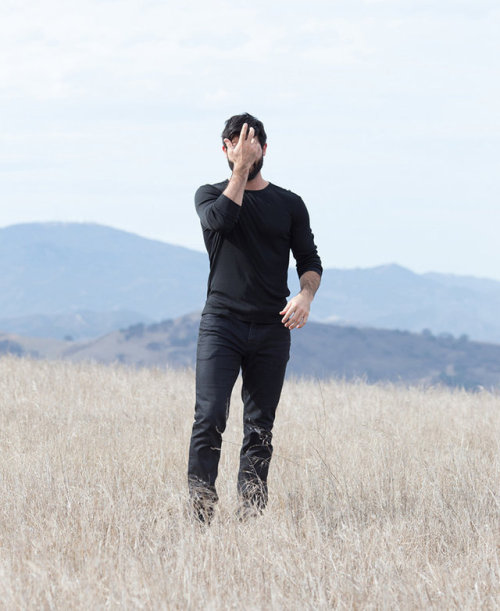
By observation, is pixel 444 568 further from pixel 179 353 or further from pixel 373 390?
pixel 179 353

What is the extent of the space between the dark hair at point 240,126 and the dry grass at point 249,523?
205cm

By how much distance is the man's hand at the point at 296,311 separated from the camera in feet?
14.5

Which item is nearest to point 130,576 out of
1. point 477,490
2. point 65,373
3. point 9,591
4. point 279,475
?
point 9,591

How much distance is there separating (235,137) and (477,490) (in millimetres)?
2768

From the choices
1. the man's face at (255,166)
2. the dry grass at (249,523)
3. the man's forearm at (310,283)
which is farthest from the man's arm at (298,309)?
the dry grass at (249,523)

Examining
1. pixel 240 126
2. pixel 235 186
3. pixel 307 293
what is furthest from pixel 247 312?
pixel 240 126

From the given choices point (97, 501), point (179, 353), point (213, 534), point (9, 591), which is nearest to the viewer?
point (9, 591)

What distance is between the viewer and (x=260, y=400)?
15.3 ft

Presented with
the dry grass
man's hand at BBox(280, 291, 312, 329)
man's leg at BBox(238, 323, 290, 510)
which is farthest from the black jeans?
the dry grass

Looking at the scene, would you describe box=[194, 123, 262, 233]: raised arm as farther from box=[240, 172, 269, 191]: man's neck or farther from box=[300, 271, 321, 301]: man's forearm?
box=[300, 271, 321, 301]: man's forearm

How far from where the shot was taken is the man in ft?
14.5

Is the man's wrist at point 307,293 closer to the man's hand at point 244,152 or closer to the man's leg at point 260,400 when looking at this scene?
the man's leg at point 260,400

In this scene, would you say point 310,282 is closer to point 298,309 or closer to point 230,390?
point 298,309

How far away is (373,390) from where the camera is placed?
11.8 m
